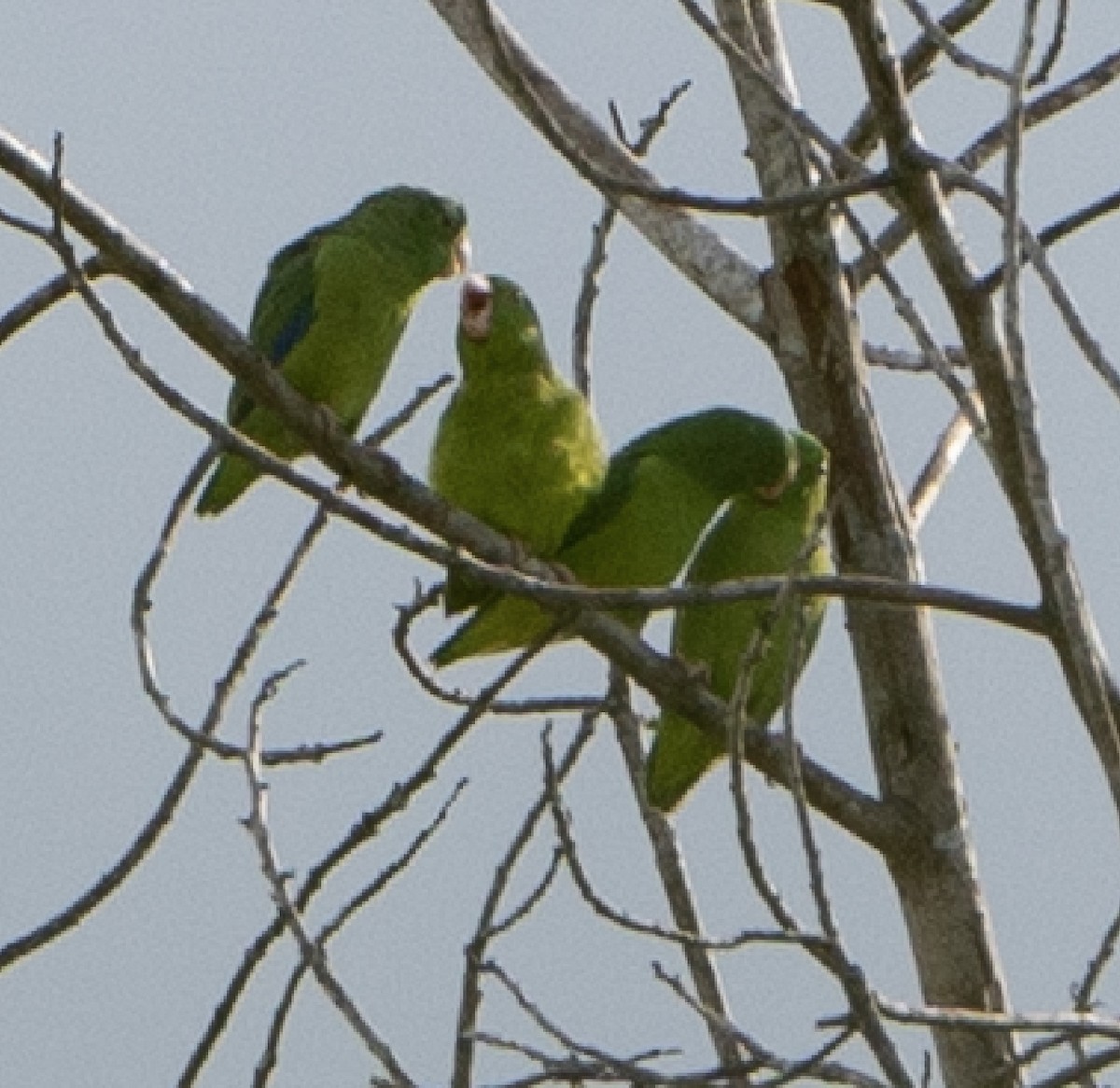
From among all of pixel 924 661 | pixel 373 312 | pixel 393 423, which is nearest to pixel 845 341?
pixel 924 661

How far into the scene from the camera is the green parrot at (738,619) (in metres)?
4.72

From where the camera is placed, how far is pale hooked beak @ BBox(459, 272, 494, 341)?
15.9 ft

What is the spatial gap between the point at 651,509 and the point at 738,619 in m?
0.29

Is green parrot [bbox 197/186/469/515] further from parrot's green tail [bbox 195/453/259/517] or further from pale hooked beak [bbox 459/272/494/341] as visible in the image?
pale hooked beak [bbox 459/272/494/341]

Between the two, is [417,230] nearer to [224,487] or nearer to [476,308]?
[476,308]

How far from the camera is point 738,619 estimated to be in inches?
187

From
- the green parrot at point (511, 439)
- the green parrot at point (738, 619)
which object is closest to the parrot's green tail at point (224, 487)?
the green parrot at point (511, 439)

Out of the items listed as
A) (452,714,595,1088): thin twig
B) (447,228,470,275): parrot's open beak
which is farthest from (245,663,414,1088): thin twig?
(447,228,470,275): parrot's open beak

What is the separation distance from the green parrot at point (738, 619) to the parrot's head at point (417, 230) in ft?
2.75

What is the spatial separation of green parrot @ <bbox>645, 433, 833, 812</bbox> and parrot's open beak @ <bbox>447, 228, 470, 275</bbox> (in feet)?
2.68

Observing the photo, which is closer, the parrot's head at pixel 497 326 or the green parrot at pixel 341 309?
the parrot's head at pixel 497 326

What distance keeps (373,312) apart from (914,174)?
2.56 meters

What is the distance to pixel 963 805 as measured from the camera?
12.9ft

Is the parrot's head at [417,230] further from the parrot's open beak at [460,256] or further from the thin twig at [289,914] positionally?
the thin twig at [289,914]
